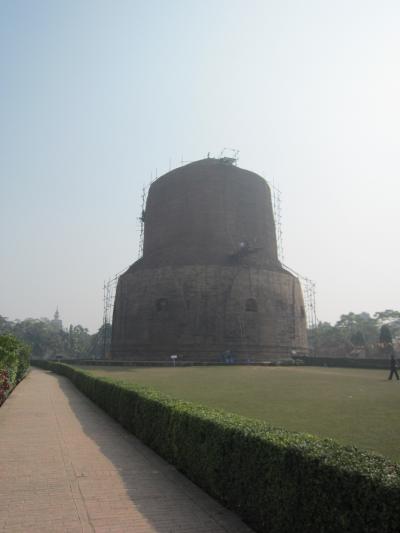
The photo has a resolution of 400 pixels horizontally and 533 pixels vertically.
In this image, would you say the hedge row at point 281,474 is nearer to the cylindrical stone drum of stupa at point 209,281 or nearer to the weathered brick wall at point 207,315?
the weathered brick wall at point 207,315

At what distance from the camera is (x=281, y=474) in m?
3.20

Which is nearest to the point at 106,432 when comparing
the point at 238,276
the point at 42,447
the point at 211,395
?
the point at 42,447

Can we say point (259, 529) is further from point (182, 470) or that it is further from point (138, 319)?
point (138, 319)

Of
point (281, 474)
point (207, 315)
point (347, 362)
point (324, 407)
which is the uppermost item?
point (207, 315)

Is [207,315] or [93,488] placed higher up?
[207,315]

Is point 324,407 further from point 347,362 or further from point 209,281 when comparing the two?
point 209,281

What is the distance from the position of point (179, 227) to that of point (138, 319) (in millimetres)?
8114

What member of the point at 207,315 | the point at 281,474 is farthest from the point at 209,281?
the point at 281,474

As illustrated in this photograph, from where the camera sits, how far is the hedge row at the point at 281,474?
250 centimetres

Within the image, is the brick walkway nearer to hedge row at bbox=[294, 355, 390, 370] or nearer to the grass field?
the grass field

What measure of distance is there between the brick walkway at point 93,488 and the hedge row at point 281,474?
259 mm

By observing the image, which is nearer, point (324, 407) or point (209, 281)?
point (324, 407)

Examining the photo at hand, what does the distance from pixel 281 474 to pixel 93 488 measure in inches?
88.8

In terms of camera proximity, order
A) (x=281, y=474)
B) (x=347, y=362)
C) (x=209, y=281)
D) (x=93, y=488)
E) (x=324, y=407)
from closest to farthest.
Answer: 1. (x=281, y=474)
2. (x=93, y=488)
3. (x=324, y=407)
4. (x=347, y=362)
5. (x=209, y=281)
